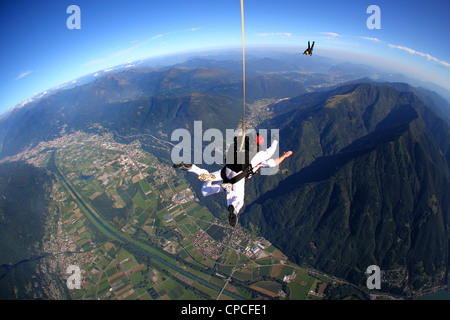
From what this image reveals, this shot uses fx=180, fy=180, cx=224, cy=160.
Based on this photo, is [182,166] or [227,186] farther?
[227,186]

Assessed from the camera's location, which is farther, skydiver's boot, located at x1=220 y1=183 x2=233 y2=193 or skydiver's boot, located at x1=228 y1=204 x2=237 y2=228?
skydiver's boot, located at x1=220 y1=183 x2=233 y2=193

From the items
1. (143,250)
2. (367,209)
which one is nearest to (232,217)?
(143,250)

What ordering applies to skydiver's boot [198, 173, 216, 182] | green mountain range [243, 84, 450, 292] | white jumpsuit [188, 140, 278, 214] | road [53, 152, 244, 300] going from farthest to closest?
green mountain range [243, 84, 450, 292] < road [53, 152, 244, 300] < white jumpsuit [188, 140, 278, 214] < skydiver's boot [198, 173, 216, 182]

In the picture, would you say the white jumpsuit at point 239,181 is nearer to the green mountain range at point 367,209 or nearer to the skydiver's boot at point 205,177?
the skydiver's boot at point 205,177

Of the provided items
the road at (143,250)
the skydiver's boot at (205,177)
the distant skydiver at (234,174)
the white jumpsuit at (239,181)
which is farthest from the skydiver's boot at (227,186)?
the road at (143,250)

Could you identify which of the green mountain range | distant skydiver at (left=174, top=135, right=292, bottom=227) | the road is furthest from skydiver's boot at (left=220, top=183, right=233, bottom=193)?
the green mountain range

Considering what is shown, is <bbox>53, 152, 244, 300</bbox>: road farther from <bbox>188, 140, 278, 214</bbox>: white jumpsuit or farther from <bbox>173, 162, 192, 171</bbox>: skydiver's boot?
<bbox>173, 162, 192, 171</bbox>: skydiver's boot

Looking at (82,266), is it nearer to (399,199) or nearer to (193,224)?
(193,224)

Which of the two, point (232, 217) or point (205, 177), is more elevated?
point (205, 177)

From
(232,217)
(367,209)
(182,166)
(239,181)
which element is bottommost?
(367,209)

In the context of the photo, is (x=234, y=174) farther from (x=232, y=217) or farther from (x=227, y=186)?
(x=232, y=217)

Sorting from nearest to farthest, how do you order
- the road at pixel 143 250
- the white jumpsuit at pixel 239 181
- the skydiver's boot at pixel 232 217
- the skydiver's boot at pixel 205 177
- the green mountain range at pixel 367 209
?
the skydiver's boot at pixel 232 217, the skydiver's boot at pixel 205 177, the white jumpsuit at pixel 239 181, the road at pixel 143 250, the green mountain range at pixel 367 209

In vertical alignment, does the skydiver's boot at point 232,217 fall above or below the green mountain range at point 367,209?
above
